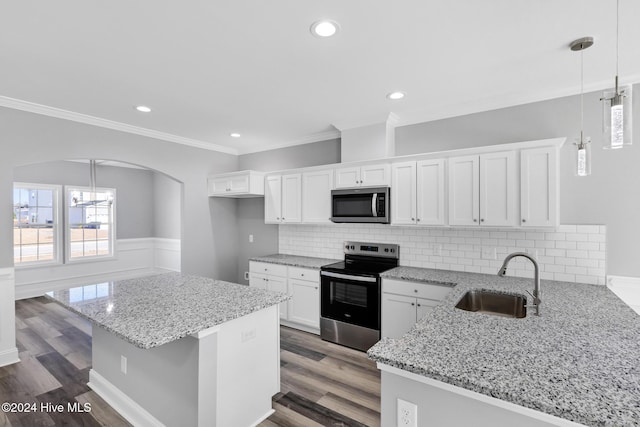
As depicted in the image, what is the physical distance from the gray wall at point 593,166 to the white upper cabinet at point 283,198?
227 centimetres

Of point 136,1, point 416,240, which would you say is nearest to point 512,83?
point 416,240

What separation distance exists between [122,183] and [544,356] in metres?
7.96

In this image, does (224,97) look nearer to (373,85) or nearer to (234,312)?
(373,85)

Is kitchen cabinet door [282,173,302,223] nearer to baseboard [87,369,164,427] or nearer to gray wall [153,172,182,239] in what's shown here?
baseboard [87,369,164,427]

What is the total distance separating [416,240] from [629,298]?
6.08 ft

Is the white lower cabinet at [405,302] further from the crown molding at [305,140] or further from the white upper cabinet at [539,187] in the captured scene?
the crown molding at [305,140]

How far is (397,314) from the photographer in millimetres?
3129

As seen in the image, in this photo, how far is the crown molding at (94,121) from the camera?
10.3ft

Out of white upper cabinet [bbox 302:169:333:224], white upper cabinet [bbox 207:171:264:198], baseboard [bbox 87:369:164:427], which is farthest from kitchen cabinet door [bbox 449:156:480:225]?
baseboard [bbox 87:369:164:427]

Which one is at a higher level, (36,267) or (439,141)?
(439,141)

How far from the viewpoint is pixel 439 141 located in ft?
11.4

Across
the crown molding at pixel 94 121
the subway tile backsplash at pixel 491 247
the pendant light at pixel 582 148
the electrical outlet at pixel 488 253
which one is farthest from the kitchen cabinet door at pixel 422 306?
the crown molding at pixel 94 121

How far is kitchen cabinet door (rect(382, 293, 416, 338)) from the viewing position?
120 inches

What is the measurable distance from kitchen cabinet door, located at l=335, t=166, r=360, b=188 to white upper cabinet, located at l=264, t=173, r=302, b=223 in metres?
0.64
